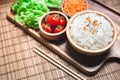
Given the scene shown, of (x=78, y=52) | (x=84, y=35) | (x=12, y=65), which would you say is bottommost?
(x=12, y=65)

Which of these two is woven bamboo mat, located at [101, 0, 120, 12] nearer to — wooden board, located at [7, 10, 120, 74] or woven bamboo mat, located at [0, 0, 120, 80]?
wooden board, located at [7, 10, 120, 74]

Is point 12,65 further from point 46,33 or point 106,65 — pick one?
point 106,65

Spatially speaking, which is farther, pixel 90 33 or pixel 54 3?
pixel 54 3

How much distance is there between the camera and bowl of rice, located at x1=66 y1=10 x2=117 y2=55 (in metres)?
1.73

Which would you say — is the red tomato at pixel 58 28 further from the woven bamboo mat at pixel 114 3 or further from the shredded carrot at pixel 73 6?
the woven bamboo mat at pixel 114 3

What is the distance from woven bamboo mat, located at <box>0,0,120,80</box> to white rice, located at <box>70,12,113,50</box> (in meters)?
0.20

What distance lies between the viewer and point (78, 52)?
1.84 metres

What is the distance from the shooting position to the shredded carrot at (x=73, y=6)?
202 centimetres

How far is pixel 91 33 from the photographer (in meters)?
1.80

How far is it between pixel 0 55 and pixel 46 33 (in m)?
0.44

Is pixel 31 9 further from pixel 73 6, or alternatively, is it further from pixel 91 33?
pixel 91 33

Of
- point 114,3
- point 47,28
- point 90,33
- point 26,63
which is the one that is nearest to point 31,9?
point 47,28

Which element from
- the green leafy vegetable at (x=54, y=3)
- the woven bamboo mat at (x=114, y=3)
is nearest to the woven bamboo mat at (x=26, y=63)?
the green leafy vegetable at (x=54, y=3)

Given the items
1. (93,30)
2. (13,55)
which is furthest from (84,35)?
(13,55)
